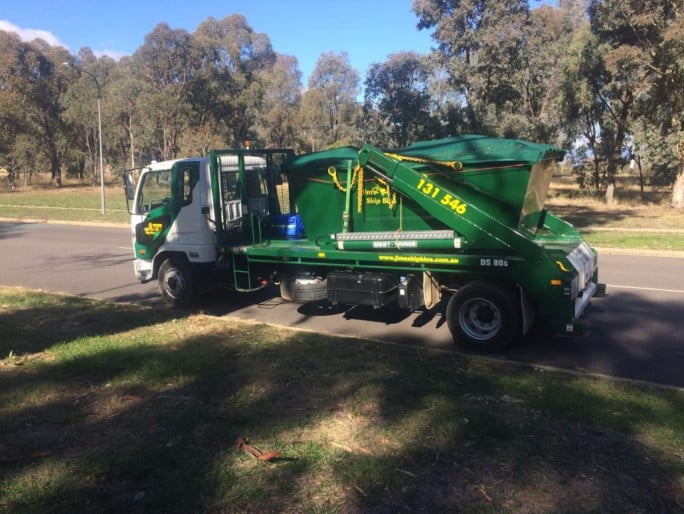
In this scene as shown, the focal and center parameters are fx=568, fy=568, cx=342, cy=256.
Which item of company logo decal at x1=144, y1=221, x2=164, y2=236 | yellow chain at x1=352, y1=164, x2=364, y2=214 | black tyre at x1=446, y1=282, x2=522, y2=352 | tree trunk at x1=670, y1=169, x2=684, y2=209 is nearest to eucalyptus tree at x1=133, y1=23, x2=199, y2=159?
tree trunk at x1=670, y1=169, x2=684, y2=209

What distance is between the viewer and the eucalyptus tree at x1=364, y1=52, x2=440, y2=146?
21.5 meters

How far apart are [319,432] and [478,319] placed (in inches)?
123

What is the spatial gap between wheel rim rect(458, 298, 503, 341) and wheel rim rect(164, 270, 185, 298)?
451 cm

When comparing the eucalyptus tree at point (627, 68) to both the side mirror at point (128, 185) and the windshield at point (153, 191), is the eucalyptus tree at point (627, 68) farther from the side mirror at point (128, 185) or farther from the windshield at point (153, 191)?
the side mirror at point (128, 185)

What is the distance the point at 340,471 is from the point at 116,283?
8777mm

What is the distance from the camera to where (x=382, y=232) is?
24.9 feet

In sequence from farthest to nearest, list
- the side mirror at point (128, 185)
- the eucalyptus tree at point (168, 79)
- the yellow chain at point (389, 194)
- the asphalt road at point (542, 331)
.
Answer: the eucalyptus tree at point (168, 79)
the side mirror at point (128, 185)
the yellow chain at point (389, 194)
the asphalt road at point (542, 331)

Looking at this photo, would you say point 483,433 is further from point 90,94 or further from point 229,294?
point 90,94

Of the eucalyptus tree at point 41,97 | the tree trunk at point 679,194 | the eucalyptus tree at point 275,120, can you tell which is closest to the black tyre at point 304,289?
the tree trunk at point 679,194

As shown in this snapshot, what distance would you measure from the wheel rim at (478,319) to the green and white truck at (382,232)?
13mm

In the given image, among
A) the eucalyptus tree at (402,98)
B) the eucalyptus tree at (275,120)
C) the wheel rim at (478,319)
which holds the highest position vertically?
the eucalyptus tree at (275,120)

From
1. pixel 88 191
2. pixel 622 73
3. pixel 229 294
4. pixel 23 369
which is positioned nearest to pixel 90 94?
pixel 88 191

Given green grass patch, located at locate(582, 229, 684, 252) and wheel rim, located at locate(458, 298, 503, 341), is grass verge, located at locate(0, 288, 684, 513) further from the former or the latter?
green grass patch, located at locate(582, 229, 684, 252)

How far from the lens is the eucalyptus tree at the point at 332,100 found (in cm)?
5234
